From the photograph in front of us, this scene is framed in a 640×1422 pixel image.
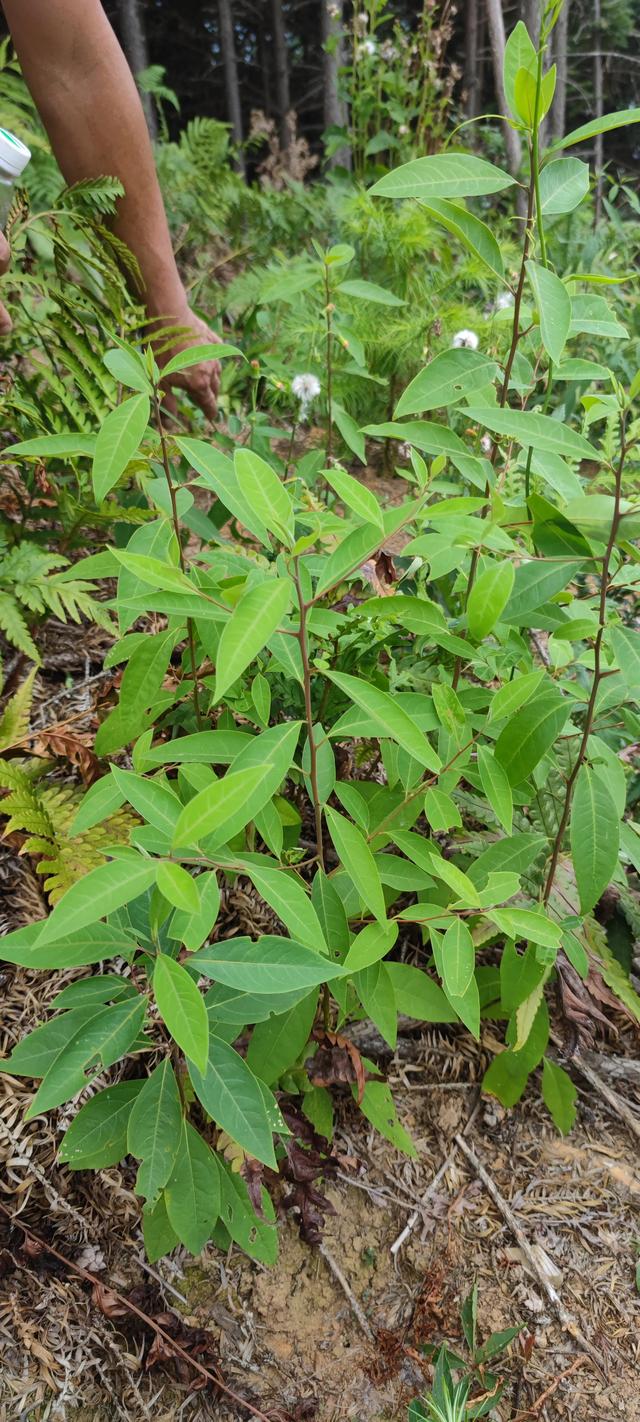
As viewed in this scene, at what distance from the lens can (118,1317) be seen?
3.86 ft

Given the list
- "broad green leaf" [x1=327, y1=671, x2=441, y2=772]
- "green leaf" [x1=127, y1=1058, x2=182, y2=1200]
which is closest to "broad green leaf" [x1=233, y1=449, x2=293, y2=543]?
"broad green leaf" [x1=327, y1=671, x2=441, y2=772]

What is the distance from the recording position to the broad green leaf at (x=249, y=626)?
0.78m

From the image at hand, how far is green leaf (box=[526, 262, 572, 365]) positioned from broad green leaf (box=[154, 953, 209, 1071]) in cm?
80

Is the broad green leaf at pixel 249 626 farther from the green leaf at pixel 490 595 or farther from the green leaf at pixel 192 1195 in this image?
the green leaf at pixel 192 1195

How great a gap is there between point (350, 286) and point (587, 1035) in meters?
1.58

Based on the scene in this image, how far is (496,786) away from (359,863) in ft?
0.73

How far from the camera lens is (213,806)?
0.79 metres

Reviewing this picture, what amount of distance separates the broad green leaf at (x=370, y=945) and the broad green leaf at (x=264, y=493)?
53 cm

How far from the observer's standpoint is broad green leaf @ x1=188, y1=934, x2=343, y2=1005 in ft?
2.89

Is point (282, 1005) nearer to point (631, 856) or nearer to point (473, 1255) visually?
point (631, 856)

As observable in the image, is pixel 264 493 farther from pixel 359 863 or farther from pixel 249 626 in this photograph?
pixel 359 863

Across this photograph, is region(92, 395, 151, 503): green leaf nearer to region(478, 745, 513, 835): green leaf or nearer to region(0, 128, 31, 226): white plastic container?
region(478, 745, 513, 835): green leaf

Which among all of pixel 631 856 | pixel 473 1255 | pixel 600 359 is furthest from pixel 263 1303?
pixel 600 359

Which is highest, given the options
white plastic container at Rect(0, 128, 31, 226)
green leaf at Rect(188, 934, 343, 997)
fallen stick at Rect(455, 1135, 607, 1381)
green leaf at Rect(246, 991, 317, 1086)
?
white plastic container at Rect(0, 128, 31, 226)
